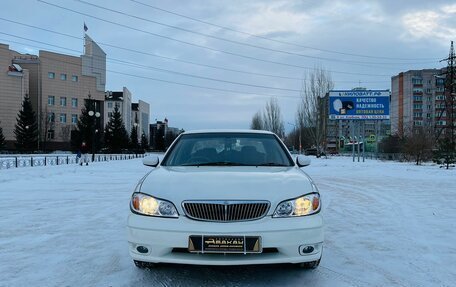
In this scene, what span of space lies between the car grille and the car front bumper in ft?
0.19

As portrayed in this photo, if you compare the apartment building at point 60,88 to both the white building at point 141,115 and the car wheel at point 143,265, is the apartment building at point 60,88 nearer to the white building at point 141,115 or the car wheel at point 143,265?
the white building at point 141,115

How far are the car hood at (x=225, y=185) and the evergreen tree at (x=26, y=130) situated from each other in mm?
67725

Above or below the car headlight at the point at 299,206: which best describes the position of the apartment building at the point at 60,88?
above

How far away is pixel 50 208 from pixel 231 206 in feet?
23.0

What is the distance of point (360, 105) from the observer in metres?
42.1

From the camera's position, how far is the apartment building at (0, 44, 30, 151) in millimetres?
73375

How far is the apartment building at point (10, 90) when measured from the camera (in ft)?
241

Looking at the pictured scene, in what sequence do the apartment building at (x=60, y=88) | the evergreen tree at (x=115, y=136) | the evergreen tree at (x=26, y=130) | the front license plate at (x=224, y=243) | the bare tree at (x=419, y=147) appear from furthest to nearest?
the apartment building at (x=60, y=88)
the evergreen tree at (x=115, y=136)
the evergreen tree at (x=26, y=130)
the bare tree at (x=419, y=147)
the front license plate at (x=224, y=243)

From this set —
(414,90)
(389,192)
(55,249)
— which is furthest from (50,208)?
(414,90)

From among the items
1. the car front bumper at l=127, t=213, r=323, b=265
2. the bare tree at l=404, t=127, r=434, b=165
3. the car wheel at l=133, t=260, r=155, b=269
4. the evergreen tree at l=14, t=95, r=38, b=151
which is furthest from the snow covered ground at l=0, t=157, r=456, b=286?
the evergreen tree at l=14, t=95, r=38, b=151

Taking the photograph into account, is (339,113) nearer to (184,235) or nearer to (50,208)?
(50,208)

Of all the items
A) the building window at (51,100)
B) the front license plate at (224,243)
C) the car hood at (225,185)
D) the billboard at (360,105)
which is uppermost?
the building window at (51,100)

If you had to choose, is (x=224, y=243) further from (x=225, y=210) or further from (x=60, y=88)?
(x=60, y=88)

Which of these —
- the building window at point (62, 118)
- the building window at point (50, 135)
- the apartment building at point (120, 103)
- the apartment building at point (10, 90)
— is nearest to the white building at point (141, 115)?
the apartment building at point (120, 103)
